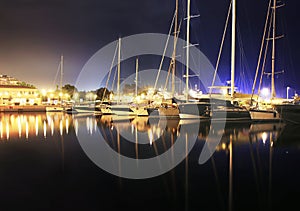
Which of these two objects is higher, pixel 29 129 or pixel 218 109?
pixel 218 109

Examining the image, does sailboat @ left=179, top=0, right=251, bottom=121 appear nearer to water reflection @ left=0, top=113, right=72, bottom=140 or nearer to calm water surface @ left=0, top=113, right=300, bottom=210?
calm water surface @ left=0, top=113, right=300, bottom=210

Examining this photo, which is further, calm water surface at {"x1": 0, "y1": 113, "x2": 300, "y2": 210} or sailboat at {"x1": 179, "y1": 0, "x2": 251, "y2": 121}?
sailboat at {"x1": 179, "y1": 0, "x2": 251, "y2": 121}

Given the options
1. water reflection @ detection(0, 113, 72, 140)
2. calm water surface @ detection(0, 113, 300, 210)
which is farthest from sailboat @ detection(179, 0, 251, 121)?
water reflection @ detection(0, 113, 72, 140)

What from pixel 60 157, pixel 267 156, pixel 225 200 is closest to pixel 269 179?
pixel 225 200

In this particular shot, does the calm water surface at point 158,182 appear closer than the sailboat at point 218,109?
Yes

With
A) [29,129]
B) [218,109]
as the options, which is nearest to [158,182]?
[29,129]

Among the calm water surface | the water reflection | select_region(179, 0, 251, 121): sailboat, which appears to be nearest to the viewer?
the calm water surface

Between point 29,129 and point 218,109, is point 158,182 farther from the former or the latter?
point 218,109

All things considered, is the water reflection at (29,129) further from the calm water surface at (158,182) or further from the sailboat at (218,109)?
the sailboat at (218,109)

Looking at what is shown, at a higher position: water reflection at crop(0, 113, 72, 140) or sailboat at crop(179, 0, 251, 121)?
sailboat at crop(179, 0, 251, 121)

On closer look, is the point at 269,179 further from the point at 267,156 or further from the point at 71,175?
the point at 71,175

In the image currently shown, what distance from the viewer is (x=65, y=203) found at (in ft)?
17.6

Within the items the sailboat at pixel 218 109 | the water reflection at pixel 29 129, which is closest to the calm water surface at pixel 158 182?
the water reflection at pixel 29 129

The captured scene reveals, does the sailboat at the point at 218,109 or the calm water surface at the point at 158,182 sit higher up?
the sailboat at the point at 218,109
